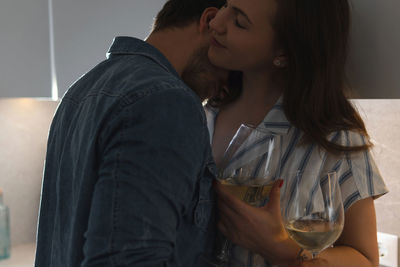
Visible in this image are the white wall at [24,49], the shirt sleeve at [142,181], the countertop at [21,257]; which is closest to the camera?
the shirt sleeve at [142,181]

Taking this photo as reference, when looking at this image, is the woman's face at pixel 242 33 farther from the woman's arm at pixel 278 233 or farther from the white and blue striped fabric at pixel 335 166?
the woman's arm at pixel 278 233

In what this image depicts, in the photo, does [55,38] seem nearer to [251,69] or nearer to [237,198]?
[251,69]

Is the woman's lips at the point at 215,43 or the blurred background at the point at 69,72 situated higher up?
the woman's lips at the point at 215,43

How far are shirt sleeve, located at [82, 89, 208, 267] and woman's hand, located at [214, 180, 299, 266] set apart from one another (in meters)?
0.15

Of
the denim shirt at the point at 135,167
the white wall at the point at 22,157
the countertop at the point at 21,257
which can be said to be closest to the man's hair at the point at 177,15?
the denim shirt at the point at 135,167

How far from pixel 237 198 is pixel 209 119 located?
44 centimetres

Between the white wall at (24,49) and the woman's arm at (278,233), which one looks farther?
the white wall at (24,49)

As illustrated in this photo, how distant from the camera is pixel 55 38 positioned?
174cm

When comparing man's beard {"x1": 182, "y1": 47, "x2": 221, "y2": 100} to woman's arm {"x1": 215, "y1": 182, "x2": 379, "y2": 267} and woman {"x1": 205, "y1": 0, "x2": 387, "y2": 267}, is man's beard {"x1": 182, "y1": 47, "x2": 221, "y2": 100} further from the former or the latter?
woman's arm {"x1": 215, "y1": 182, "x2": 379, "y2": 267}

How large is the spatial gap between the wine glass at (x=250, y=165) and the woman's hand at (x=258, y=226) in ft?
0.05

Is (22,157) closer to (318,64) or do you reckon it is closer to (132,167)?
(318,64)

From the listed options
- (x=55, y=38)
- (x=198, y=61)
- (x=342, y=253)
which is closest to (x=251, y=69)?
(x=198, y=61)

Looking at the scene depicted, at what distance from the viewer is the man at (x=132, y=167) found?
25.9 inches

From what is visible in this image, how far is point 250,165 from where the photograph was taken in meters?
0.79
